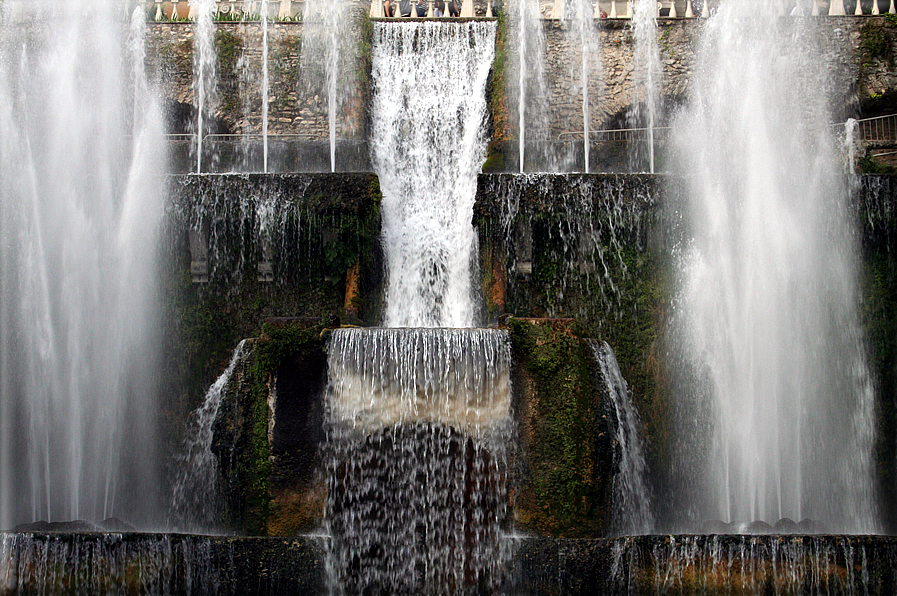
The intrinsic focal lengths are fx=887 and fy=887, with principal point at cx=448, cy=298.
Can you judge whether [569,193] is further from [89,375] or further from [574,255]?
[89,375]

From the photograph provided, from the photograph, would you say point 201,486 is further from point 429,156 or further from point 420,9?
point 420,9

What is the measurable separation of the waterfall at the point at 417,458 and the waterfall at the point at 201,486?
5.62ft

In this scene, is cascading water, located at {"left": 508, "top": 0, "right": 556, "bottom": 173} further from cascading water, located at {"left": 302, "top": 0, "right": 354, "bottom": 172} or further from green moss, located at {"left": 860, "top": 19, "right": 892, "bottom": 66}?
green moss, located at {"left": 860, "top": 19, "right": 892, "bottom": 66}

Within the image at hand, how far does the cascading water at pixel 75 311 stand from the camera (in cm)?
905

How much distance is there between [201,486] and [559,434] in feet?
12.1

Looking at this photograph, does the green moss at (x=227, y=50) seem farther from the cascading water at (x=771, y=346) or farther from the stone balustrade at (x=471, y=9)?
the cascading water at (x=771, y=346)

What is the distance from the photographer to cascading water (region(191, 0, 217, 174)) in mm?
13500

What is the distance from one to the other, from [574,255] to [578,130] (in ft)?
14.4

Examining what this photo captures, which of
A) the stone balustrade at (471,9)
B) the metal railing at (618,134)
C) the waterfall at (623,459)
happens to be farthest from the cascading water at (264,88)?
the waterfall at (623,459)

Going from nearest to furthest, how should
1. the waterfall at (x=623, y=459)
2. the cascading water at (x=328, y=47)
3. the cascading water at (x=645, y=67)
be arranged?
the waterfall at (x=623, y=459), the cascading water at (x=328, y=47), the cascading water at (x=645, y=67)

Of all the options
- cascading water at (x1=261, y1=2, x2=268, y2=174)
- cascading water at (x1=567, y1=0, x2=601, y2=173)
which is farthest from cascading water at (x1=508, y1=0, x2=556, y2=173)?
cascading water at (x1=261, y1=2, x2=268, y2=174)

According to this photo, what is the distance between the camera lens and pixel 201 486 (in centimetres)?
855

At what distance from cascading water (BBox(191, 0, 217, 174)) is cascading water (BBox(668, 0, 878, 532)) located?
7.34 meters

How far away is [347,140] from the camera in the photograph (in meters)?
12.6
